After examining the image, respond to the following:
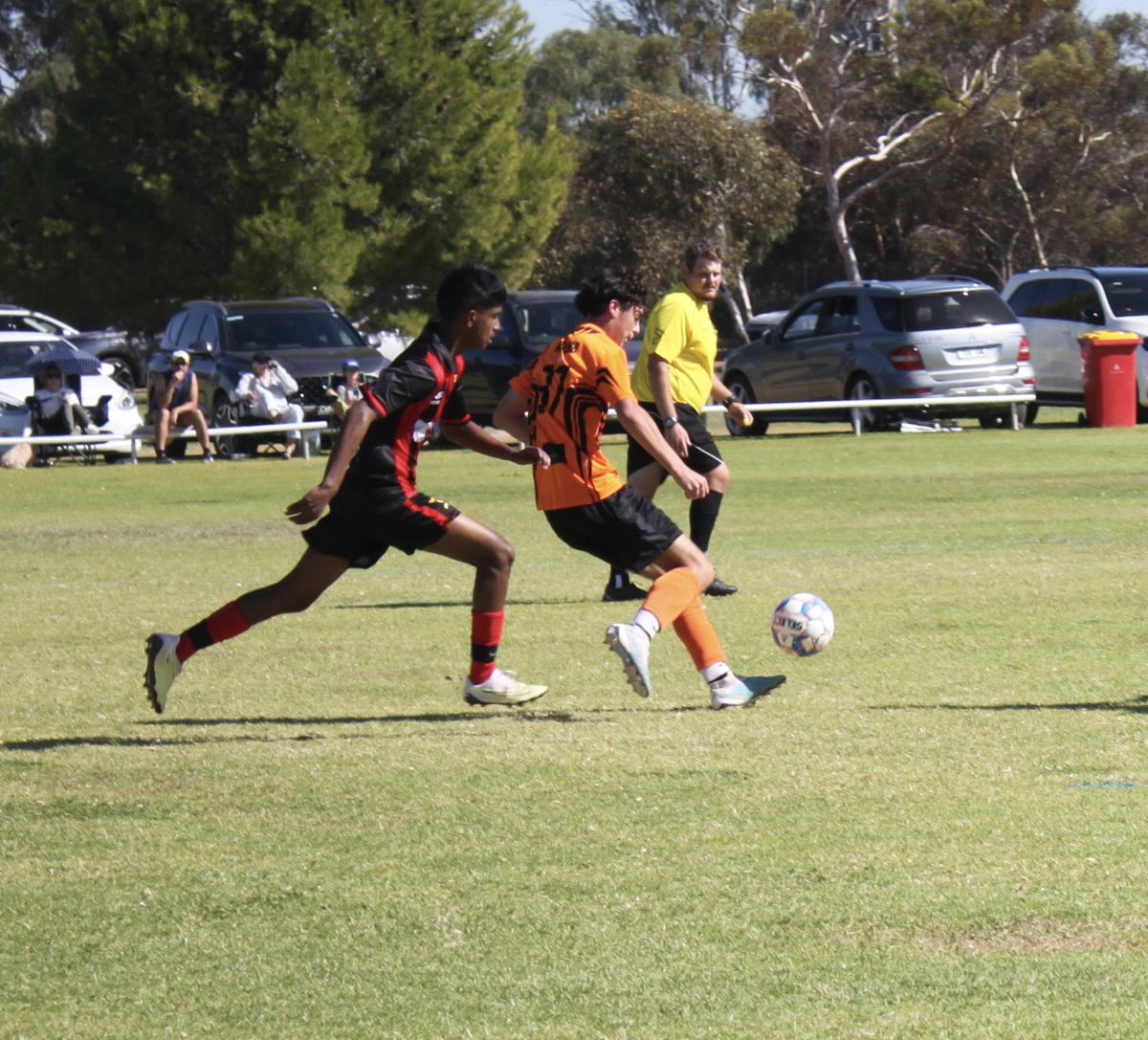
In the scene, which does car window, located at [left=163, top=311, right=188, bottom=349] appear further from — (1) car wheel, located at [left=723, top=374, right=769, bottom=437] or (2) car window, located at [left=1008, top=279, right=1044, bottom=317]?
(2) car window, located at [left=1008, top=279, right=1044, bottom=317]

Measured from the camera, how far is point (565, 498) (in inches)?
308

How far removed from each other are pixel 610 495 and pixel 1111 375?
1834 centimetres

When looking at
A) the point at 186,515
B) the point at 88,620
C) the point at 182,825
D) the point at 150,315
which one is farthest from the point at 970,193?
the point at 182,825

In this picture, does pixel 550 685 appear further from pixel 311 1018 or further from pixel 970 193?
pixel 970 193

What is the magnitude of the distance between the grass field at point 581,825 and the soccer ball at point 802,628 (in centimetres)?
18

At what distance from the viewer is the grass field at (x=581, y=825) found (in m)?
4.46

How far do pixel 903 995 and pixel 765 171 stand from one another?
162 feet

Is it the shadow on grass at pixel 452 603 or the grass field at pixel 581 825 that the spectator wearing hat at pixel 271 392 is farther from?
the shadow on grass at pixel 452 603

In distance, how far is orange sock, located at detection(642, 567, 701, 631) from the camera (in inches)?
296

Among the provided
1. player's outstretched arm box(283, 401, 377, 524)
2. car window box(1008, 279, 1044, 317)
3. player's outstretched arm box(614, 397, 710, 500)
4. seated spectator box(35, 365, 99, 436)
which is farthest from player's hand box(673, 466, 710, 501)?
car window box(1008, 279, 1044, 317)

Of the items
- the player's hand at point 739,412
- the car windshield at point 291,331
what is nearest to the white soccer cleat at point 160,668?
the player's hand at point 739,412

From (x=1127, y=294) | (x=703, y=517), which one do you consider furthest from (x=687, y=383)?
(x=1127, y=294)

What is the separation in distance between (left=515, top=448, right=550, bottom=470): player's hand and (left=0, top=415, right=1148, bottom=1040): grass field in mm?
979

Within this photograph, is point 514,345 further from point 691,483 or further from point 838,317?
point 691,483
